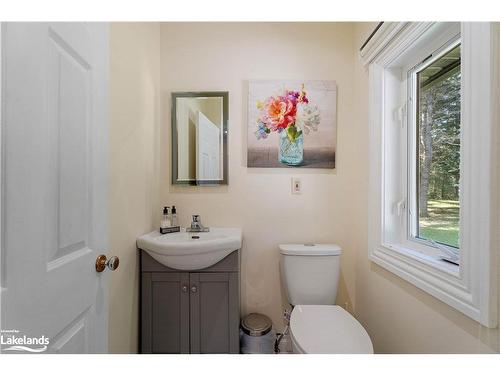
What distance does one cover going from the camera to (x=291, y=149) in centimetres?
147

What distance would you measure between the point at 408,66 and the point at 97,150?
1.45 metres

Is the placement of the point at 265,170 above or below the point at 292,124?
below

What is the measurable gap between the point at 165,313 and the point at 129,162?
817mm

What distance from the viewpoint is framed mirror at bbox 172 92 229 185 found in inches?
58.0

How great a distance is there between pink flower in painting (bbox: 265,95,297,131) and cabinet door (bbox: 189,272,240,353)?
967 millimetres

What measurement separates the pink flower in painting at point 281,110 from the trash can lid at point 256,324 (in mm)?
1228

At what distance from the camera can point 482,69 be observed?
646mm

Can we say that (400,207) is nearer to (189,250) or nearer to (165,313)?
(189,250)

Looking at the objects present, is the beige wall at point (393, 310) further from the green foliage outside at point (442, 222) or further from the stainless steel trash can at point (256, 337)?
the stainless steel trash can at point (256, 337)

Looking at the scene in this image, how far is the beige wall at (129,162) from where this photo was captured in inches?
39.0

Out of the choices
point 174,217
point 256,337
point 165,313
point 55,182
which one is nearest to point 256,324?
point 256,337

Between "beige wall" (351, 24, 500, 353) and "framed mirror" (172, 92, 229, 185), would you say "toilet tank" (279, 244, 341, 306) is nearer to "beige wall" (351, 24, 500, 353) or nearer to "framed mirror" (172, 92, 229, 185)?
"beige wall" (351, 24, 500, 353)
